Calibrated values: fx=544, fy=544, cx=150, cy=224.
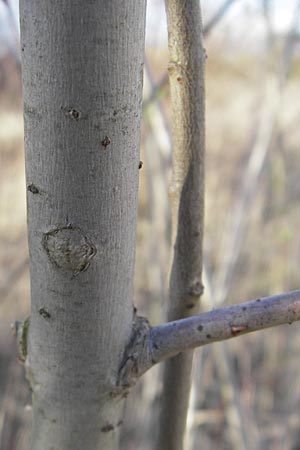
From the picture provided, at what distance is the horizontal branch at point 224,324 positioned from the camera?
39 centimetres

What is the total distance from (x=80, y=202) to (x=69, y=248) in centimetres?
4

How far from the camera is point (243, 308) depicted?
406 mm

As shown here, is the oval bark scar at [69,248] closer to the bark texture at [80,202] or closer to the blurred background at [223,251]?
the bark texture at [80,202]

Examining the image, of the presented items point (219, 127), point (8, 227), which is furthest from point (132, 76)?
point (219, 127)

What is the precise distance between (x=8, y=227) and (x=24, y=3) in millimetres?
3669

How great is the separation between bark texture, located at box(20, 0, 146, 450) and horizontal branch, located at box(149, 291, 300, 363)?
30 mm

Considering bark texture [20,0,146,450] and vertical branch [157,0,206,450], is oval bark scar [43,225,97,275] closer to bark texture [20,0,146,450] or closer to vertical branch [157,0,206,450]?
bark texture [20,0,146,450]

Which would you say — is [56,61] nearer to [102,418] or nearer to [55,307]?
[55,307]

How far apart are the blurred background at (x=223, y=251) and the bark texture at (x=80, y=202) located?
0.81ft

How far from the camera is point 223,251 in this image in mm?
2488

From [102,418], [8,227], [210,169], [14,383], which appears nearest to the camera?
[102,418]

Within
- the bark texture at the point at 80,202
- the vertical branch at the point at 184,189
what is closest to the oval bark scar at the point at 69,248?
the bark texture at the point at 80,202

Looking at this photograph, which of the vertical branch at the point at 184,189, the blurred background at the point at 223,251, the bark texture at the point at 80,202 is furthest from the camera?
the blurred background at the point at 223,251

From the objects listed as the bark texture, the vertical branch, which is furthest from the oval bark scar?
the vertical branch
